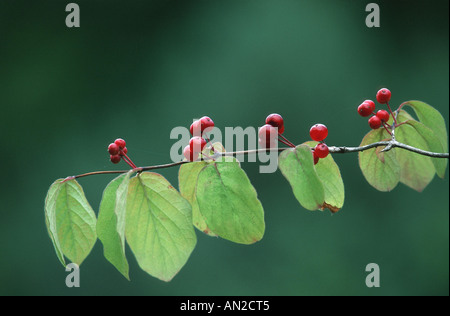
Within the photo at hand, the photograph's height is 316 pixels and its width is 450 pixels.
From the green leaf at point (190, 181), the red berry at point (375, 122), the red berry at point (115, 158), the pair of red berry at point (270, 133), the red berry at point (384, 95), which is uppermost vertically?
the red berry at point (384, 95)

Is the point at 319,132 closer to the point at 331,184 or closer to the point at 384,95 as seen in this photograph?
the point at 331,184

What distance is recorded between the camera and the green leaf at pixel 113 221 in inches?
23.1

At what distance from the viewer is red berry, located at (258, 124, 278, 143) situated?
2.14 feet

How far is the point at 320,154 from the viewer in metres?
0.65

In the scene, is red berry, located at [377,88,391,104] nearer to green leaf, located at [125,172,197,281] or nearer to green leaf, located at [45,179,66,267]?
green leaf, located at [125,172,197,281]

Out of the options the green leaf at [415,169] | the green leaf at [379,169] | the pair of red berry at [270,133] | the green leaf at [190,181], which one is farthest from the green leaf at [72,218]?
the green leaf at [415,169]

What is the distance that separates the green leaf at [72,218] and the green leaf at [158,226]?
0.09 metres

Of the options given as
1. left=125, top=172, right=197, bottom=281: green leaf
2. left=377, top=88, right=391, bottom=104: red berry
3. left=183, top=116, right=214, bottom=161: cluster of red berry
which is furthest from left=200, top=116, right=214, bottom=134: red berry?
left=377, top=88, right=391, bottom=104: red berry

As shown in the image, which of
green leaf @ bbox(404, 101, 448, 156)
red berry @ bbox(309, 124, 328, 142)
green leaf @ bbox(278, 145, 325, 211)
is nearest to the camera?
green leaf @ bbox(278, 145, 325, 211)

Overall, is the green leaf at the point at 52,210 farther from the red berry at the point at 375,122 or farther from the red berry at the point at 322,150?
the red berry at the point at 375,122

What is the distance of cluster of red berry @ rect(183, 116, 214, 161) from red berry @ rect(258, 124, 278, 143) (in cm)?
8

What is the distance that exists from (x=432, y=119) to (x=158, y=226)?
484 mm

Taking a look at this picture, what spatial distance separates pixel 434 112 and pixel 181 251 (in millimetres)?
476

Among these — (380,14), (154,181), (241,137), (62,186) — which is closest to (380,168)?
(241,137)
